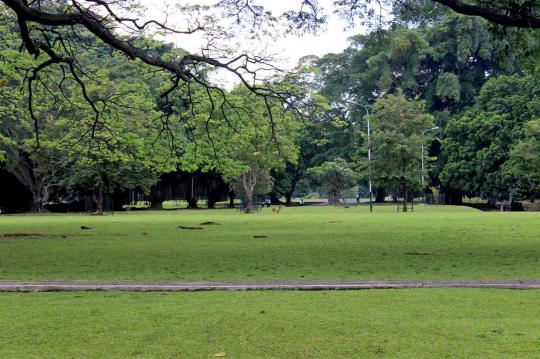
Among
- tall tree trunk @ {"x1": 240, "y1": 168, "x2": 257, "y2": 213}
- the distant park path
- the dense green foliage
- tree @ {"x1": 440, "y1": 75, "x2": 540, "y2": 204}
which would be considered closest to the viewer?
the distant park path

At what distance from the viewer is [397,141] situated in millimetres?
46094

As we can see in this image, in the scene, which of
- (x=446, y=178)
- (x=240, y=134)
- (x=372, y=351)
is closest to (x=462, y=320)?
(x=372, y=351)

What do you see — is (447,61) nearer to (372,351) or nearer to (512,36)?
(512,36)

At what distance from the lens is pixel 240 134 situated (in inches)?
856

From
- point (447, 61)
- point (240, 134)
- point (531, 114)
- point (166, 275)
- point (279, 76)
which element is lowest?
point (166, 275)

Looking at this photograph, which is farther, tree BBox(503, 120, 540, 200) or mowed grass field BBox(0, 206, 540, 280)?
→ tree BBox(503, 120, 540, 200)

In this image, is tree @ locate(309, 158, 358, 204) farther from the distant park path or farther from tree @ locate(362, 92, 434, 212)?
the distant park path

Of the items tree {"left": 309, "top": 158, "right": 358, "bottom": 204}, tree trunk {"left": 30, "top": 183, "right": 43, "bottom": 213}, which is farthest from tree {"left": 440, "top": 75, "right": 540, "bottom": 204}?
tree trunk {"left": 30, "top": 183, "right": 43, "bottom": 213}

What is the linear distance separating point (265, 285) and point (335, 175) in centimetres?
5771

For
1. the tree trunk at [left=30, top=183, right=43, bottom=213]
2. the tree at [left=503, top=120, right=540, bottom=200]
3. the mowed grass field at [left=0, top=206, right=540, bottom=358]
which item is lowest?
the mowed grass field at [left=0, top=206, right=540, bottom=358]

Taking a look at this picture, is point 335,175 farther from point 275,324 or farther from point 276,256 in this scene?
point 275,324

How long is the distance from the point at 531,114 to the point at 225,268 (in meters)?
43.5

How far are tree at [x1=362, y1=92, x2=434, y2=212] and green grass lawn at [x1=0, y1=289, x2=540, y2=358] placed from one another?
38.3 metres

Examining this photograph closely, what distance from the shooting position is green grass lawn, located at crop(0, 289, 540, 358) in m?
5.29
